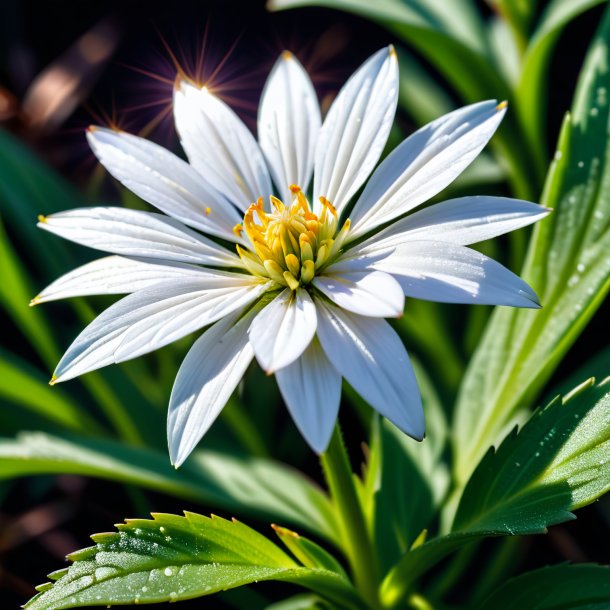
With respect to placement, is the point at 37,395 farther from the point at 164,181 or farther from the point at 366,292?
the point at 366,292

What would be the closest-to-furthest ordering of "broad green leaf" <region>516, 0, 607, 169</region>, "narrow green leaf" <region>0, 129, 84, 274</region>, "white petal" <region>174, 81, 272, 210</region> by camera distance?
"white petal" <region>174, 81, 272, 210</region> < "broad green leaf" <region>516, 0, 607, 169</region> < "narrow green leaf" <region>0, 129, 84, 274</region>

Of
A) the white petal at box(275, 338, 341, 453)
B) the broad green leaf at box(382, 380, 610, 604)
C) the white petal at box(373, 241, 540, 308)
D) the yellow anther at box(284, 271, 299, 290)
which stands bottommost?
the broad green leaf at box(382, 380, 610, 604)

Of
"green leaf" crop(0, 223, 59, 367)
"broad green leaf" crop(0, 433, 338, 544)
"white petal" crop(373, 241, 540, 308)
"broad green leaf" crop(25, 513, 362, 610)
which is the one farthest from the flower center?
"green leaf" crop(0, 223, 59, 367)

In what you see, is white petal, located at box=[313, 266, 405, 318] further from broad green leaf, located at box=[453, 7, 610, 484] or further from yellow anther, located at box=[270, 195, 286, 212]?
broad green leaf, located at box=[453, 7, 610, 484]

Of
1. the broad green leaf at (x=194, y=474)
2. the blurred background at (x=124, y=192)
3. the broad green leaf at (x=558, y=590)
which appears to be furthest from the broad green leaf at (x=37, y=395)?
the broad green leaf at (x=558, y=590)

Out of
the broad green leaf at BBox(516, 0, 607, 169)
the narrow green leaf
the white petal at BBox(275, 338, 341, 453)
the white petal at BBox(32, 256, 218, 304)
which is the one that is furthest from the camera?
the narrow green leaf

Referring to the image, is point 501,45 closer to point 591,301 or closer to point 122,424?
point 591,301

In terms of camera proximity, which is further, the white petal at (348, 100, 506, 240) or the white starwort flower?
the white petal at (348, 100, 506, 240)

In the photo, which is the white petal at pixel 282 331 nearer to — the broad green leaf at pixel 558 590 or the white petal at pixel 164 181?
the white petal at pixel 164 181
